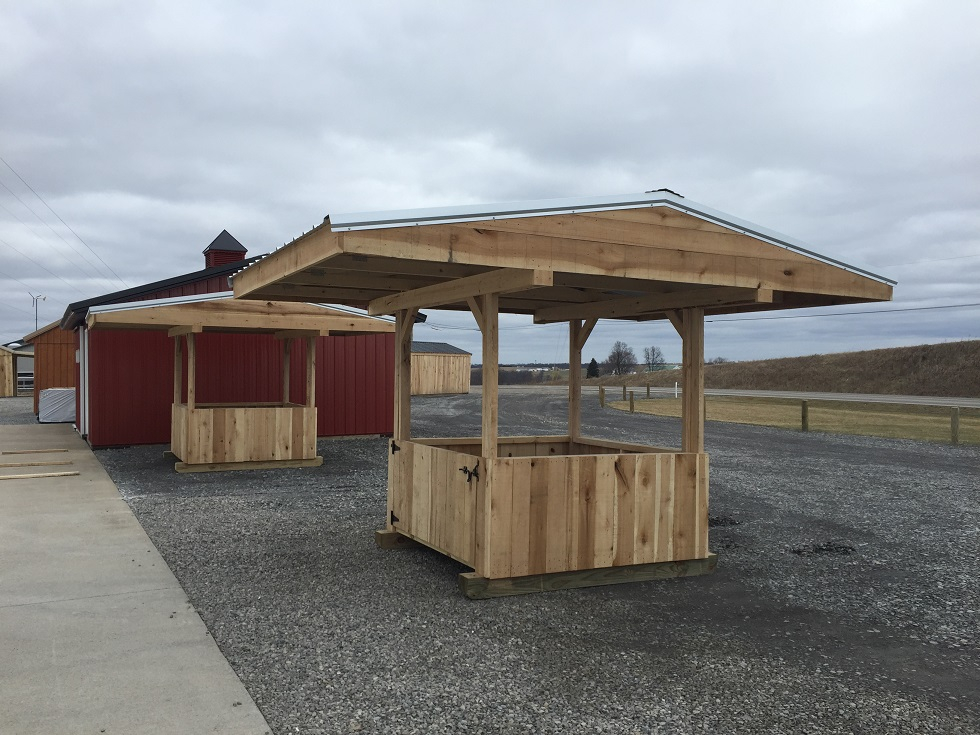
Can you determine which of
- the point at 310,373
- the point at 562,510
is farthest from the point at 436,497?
the point at 310,373

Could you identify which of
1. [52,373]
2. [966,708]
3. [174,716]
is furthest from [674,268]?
[52,373]

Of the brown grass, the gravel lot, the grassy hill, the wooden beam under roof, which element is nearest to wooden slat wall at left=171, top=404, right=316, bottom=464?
the gravel lot

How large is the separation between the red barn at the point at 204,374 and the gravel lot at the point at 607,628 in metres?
6.34

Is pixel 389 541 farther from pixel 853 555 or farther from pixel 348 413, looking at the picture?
pixel 348 413

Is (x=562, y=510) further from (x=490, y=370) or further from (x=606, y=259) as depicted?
(x=606, y=259)

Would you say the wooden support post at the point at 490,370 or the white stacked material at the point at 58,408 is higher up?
the wooden support post at the point at 490,370

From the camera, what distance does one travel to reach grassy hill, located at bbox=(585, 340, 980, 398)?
4388 centimetres

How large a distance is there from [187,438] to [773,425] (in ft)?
50.3

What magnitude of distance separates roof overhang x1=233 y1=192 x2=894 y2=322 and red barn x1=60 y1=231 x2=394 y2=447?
9.08 metres

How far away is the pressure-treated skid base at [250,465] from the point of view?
11.9m

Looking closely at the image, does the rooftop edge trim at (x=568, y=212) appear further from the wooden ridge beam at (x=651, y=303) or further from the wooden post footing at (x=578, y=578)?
the wooden post footing at (x=578, y=578)

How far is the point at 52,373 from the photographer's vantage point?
27.1 meters

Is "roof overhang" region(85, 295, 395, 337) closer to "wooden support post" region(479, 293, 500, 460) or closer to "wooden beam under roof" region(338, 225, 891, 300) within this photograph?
"wooden support post" region(479, 293, 500, 460)

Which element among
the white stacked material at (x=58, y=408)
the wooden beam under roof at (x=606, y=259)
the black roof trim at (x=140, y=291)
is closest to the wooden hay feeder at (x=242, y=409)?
the black roof trim at (x=140, y=291)
